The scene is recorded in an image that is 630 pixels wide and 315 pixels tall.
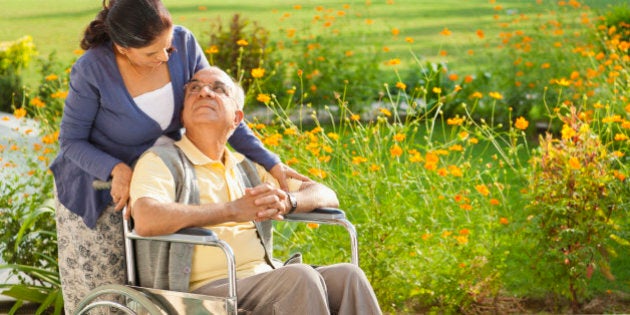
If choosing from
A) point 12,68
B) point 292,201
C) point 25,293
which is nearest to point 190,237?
point 292,201

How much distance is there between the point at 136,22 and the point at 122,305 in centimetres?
74

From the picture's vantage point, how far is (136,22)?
268 cm

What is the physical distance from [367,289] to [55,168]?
A: 3.12 feet

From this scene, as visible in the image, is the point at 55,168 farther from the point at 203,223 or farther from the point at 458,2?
the point at 458,2

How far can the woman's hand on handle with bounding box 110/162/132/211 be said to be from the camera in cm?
276

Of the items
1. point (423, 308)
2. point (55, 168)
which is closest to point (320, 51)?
point (423, 308)

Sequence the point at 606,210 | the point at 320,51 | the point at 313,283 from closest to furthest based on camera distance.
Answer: the point at 313,283, the point at 606,210, the point at 320,51

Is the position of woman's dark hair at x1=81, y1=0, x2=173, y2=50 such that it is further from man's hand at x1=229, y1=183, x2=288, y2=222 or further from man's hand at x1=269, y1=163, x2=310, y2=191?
man's hand at x1=269, y1=163, x2=310, y2=191

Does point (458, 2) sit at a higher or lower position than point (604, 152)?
lower

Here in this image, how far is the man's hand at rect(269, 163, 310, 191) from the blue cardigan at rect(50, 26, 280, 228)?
311mm

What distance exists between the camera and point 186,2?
15.5 metres

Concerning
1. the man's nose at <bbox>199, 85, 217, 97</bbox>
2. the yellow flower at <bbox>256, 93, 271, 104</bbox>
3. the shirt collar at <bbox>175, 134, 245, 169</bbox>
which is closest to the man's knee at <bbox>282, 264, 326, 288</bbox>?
the shirt collar at <bbox>175, 134, 245, 169</bbox>

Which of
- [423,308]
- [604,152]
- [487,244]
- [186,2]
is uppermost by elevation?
[604,152]

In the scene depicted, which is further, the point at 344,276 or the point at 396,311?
the point at 396,311
